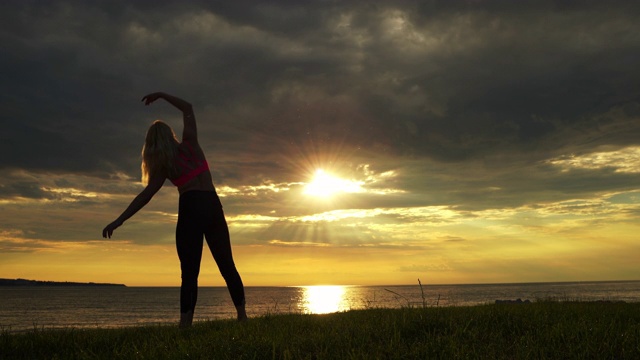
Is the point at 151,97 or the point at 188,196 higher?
the point at 151,97

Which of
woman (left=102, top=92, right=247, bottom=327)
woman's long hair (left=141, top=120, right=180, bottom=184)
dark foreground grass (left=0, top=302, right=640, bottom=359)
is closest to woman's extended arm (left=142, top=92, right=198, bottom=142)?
woman (left=102, top=92, right=247, bottom=327)

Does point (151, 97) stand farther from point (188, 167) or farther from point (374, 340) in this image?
point (374, 340)

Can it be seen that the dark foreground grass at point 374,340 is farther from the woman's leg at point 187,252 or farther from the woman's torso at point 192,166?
the woman's torso at point 192,166

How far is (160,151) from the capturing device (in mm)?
7227

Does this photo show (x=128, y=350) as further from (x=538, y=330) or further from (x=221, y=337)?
(x=538, y=330)

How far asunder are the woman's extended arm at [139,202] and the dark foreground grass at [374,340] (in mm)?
1516

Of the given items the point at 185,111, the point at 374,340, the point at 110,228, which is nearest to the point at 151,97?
the point at 185,111

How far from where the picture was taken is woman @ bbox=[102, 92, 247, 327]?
24.2 feet

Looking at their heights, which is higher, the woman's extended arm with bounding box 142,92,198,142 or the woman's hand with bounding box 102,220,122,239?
the woman's extended arm with bounding box 142,92,198,142

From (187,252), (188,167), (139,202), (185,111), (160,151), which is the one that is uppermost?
(185,111)

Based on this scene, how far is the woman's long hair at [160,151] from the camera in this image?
23.7ft

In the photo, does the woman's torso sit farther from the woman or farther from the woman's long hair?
the woman's long hair

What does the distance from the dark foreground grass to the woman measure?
0.95 meters

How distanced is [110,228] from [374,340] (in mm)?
4000
